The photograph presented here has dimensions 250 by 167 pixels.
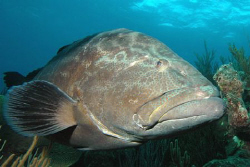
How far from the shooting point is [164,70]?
155 cm

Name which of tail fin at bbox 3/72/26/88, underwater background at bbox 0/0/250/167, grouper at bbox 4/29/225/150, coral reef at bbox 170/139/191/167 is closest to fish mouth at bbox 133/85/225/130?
grouper at bbox 4/29/225/150

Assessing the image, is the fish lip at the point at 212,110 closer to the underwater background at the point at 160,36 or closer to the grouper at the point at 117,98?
the grouper at the point at 117,98

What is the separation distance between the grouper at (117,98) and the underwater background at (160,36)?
902 mm

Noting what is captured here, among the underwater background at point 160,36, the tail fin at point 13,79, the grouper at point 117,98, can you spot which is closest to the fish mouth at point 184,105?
the grouper at point 117,98

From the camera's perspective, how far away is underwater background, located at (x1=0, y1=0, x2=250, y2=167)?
4039 mm

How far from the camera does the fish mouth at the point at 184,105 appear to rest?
1.35 m

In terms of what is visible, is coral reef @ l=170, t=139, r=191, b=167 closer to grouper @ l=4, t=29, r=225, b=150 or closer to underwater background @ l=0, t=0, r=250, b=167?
underwater background @ l=0, t=0, r=250, b=167

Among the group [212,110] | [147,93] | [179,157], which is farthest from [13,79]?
[179,157]

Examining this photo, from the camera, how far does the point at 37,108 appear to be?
5.78 ft

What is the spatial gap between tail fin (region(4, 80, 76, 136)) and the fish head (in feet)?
1.03

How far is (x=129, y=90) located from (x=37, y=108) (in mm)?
1014

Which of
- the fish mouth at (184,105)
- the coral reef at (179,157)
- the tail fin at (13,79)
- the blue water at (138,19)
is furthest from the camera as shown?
the blue water at (138,19)

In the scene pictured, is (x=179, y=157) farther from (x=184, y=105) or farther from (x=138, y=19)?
(x=138, y=19)

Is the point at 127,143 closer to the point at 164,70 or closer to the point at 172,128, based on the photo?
the point at 172,128
